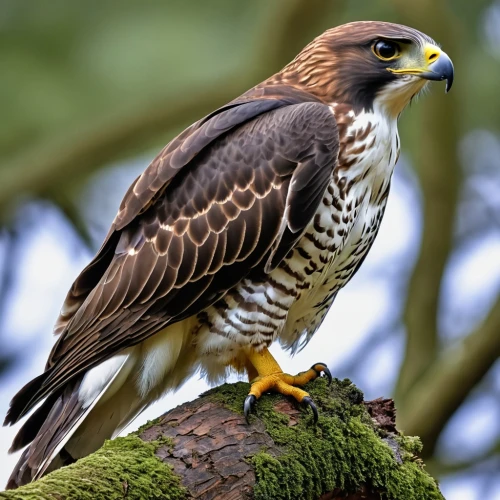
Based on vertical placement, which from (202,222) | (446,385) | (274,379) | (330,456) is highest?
(202,222)

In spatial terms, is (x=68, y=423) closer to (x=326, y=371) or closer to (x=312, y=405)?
(x=312, y=405)

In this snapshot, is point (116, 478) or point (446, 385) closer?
point (116, 478)

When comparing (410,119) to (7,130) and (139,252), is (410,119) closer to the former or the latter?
(7,130)

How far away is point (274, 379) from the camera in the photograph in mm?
4355

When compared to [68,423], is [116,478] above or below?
below

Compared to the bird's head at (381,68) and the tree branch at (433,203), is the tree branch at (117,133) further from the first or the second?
the bird's head at (381,68)

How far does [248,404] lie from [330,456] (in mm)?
386

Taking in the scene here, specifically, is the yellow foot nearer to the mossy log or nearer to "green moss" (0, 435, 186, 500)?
the mossy log

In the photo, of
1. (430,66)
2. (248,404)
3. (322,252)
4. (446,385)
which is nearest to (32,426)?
(248,404)

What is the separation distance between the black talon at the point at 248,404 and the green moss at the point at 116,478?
1.35ft

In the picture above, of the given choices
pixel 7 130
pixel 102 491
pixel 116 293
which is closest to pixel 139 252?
pixel 116 293

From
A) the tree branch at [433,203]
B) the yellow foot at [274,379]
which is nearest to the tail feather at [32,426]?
the yellow foot at [274,379]

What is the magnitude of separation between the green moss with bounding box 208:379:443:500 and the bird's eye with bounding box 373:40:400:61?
5.14ft

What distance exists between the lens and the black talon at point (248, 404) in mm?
4109
